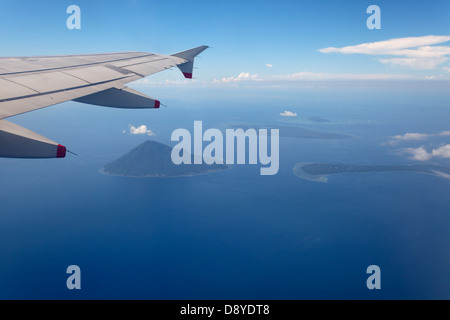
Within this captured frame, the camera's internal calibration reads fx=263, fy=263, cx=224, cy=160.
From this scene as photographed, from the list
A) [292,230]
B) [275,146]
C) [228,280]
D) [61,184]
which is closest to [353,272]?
[292,230]

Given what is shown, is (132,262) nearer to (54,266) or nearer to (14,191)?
(54,266)

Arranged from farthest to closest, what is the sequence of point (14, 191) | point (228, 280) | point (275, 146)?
point (275, 146), point (14, 191), point (228, 280)

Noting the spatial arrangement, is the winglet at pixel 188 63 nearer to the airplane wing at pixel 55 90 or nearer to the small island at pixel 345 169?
the airplane wing at pixel 55 90

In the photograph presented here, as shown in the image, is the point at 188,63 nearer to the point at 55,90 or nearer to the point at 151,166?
the point at 55,90

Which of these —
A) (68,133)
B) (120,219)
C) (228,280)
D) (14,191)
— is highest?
(68,133)

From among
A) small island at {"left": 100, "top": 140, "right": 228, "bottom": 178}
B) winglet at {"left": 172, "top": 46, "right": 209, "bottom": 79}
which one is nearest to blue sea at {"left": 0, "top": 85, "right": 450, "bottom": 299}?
small island at {"left": 100, "top": 140, "right": 228, "bottom": 178}

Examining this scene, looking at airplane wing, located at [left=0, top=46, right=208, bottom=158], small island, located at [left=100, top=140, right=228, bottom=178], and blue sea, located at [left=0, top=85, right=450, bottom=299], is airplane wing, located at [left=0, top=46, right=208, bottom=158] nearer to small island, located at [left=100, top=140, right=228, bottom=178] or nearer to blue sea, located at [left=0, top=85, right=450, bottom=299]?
blue sea, located at [left=0, top=85, right=450, bottom=299]

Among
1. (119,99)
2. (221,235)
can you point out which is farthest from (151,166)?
(119,99)
